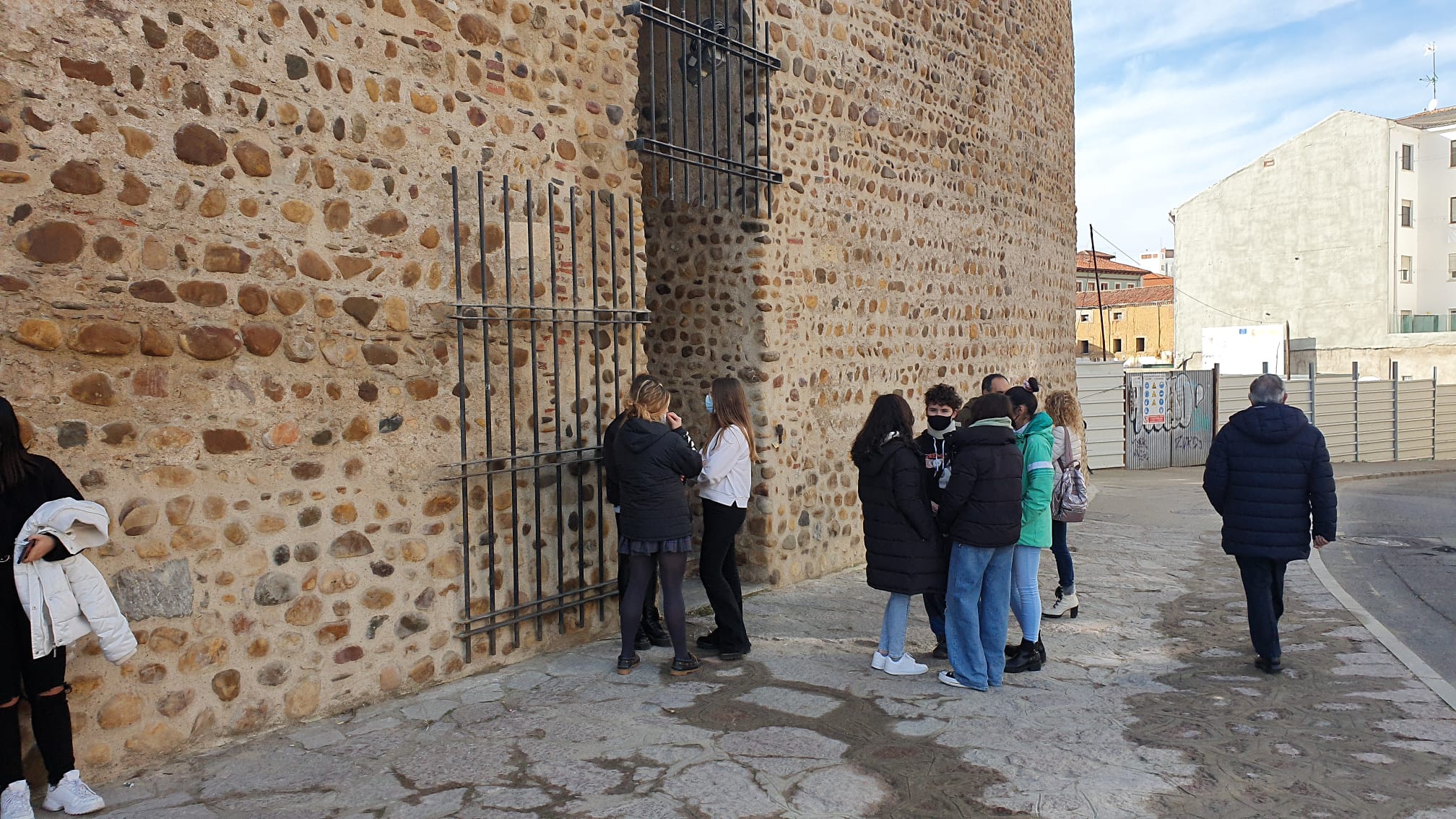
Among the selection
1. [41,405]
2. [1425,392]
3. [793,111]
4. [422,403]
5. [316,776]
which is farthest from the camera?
[1425,392]

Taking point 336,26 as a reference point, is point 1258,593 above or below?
below

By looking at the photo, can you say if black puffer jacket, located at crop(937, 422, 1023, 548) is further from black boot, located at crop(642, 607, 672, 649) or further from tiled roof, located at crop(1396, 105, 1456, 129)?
tiled roof, located at crop(1396, 105, 1456, 129)

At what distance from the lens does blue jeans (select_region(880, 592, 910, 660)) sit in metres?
5.59

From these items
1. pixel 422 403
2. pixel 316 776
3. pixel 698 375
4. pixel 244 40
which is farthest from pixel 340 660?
pixel 698 375

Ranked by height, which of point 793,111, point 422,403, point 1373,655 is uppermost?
point 793,111

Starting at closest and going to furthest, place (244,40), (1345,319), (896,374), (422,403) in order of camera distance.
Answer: (244,40) < (422,403) < (896,374) < (1345,319)

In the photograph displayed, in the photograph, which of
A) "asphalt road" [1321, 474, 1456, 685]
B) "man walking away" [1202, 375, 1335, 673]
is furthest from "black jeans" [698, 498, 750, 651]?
"asphalt road" [1321, 474, 1456, 685]

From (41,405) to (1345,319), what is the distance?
3873cm

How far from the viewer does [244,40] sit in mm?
4492

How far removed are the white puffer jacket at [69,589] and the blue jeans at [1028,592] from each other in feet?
14.2

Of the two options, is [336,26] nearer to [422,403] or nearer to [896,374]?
[422,403]

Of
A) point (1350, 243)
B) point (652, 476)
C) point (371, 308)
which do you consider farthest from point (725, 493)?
point (1350, 243)

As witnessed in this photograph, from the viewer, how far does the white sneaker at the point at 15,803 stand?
3619 millimetres

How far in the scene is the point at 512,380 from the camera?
5629 mm
